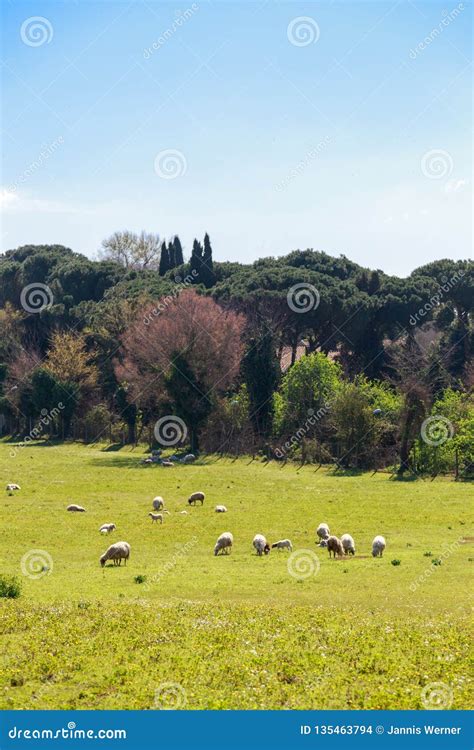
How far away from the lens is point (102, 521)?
38469 millimetres

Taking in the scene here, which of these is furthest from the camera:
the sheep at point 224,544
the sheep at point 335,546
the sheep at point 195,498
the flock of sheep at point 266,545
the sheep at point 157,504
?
the sheep at point 195,498

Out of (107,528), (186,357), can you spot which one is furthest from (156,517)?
(186,357)

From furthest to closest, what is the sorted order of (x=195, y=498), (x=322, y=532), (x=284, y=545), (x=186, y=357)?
(x=186, y=357), (x=195, y=498), (x=322, y=532), (x=284, y=545)

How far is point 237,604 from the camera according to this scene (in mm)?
22328

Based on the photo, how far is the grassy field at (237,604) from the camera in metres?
14.7

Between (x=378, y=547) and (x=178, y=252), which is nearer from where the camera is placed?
(x=378, y=547)

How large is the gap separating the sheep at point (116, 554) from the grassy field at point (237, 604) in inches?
20.6

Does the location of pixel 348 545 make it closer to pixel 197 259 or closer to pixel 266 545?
pixel 266 545

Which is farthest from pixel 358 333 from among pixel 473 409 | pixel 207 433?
pixel 473 409

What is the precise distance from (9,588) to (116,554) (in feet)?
21.6

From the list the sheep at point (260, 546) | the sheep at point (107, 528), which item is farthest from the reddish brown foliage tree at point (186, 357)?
the sheep at point (260, 546)

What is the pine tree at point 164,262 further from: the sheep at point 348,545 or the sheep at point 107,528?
the sheep at point 348,545

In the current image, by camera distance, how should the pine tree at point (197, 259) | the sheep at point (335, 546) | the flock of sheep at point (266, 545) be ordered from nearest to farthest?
the flock of sheep at point (266, 545), the sheep at point (335, 546), the pine tree at point (197, 259)
